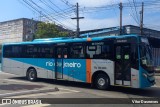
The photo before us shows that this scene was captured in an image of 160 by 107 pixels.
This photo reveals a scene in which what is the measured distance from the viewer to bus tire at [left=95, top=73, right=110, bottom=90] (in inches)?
610

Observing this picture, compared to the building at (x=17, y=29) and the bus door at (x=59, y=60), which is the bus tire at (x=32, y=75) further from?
the building at (x=17, y=29)

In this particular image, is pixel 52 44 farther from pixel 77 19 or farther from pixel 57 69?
pixel 77 19

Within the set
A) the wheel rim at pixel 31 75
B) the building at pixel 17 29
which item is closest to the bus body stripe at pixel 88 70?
the wheel rim at pixel 31 75

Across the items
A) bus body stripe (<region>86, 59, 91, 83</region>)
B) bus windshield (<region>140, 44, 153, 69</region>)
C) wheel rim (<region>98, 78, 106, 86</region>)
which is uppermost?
bus windshield (<region>140, 44, 153, 69</region>)

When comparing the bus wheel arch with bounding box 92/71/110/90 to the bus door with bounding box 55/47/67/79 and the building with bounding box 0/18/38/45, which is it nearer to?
the bus door with bounding box 55/47/67/79

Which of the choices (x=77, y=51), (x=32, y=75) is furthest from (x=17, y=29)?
(x=77, y=51)

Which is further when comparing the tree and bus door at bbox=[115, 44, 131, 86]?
the tree

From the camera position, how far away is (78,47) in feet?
55.3

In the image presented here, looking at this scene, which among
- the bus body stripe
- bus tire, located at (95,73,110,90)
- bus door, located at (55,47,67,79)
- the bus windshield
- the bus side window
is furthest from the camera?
bus door, located at (55,47,67,79)

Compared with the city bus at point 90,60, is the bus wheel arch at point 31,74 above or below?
below

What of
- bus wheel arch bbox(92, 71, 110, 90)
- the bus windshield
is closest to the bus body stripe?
bus wheel arch bbox(92, 71, 110, 90)

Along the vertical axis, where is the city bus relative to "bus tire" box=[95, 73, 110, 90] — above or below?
above

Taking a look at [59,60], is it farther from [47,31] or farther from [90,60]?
[47,31]

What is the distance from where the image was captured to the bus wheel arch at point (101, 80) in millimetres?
15508
